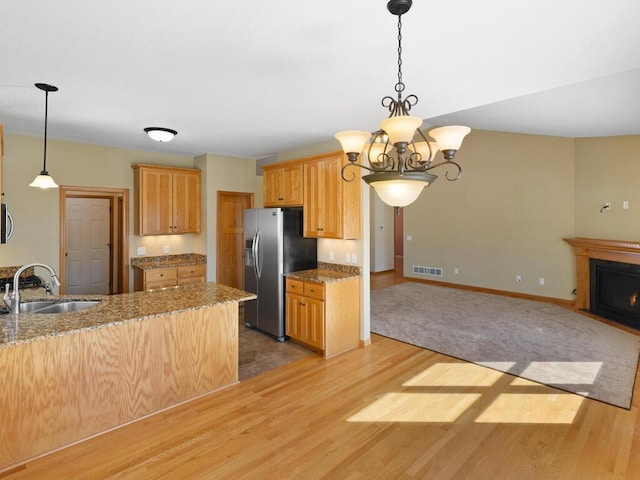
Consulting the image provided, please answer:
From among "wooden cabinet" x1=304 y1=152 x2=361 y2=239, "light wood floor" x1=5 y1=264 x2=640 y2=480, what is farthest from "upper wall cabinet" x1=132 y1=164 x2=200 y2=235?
"light wood floor" x1=5 y1=264 x2=640 y2=480

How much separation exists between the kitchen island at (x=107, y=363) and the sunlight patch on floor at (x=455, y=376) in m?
1.78

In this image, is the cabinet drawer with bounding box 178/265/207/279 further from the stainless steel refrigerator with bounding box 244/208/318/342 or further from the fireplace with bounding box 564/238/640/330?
the fireplace with bounding box 564/238/640/330

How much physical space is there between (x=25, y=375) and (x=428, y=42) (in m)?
3.23

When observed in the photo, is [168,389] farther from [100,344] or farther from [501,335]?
[501,335]

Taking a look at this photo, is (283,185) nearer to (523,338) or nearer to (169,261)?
(169,261)

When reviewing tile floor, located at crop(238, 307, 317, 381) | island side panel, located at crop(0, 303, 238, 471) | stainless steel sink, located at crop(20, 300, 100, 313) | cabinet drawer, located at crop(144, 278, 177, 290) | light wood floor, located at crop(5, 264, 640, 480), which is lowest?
light wood floor, located at crop(5, 264, 640, 480)

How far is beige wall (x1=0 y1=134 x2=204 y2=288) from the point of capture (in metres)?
4.18

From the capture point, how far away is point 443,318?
5.37 meters

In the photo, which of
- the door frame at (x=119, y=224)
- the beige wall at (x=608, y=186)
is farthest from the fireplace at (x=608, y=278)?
the door frame at (x=119, y=224)

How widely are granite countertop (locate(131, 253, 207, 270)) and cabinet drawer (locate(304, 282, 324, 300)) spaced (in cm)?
224

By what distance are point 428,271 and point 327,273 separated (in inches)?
184

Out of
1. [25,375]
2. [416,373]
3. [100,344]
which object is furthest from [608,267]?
[25,375]

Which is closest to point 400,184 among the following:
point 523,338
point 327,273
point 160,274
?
point 327,273

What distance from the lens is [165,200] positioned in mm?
5246
